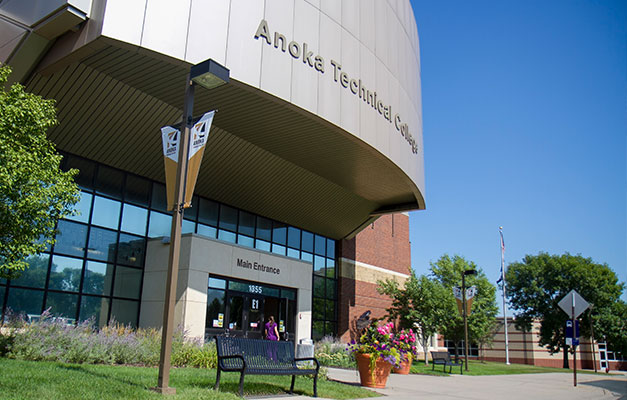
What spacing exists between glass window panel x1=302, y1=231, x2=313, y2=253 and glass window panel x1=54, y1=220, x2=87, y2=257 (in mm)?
11809

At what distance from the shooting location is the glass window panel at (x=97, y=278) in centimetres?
1716

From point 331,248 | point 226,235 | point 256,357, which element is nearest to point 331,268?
point 331,248

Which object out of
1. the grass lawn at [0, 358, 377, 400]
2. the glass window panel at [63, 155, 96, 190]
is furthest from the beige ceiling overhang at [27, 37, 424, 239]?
the grass lawn at [0, 358, 377, 400]

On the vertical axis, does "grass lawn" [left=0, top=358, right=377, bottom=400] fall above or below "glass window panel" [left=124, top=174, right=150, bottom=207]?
below

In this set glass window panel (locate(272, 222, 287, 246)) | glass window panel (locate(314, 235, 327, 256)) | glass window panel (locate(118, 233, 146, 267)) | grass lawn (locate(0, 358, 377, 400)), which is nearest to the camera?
grass lawn (locate(0, 358, 377, 400))

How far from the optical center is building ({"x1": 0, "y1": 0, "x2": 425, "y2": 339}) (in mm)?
12484

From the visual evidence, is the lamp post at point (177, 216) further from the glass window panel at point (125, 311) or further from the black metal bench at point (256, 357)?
the glass window panel at point (125, 311)

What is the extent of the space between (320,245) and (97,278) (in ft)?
41.9

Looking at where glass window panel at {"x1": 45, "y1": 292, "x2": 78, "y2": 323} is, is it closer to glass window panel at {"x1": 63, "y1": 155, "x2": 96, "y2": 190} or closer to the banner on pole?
glass window panel at {"x1": 63, "y1": 155, "x2": 96, "y2": 190}

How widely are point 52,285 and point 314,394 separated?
10548 mm

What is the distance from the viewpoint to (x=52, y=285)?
1614 centimetres

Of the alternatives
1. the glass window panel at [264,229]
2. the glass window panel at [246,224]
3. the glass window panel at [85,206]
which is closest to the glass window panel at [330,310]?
the glass window panel at [264,229]

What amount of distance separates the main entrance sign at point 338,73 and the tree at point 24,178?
6289mm

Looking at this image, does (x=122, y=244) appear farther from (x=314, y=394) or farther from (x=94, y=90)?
(x=314, y=394)
